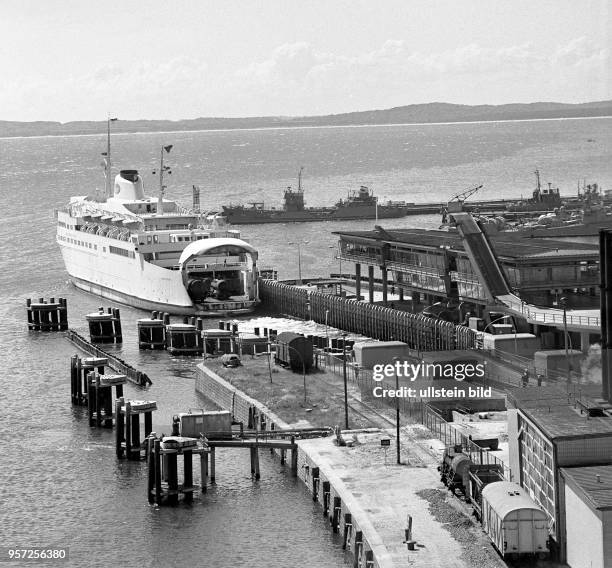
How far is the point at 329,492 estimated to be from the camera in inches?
1565

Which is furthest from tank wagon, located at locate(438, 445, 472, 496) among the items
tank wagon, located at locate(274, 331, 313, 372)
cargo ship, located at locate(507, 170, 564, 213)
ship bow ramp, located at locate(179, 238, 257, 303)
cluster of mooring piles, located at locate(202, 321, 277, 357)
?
cargo ship, located at locate(507, 170, 564, 213)

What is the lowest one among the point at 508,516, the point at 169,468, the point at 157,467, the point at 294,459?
the point at 294,459

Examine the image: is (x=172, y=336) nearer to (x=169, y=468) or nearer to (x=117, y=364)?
(x=117, y=364)

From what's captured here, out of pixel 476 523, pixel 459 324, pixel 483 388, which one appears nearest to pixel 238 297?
pixel 459 324

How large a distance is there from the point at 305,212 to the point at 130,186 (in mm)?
46642

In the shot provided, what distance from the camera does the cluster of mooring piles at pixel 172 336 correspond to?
70.8m

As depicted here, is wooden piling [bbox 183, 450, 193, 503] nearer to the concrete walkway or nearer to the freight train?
the concrete walkway

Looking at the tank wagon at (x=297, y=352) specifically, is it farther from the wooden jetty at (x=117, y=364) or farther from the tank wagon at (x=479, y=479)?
the tank wagon at (x=479, y=479)

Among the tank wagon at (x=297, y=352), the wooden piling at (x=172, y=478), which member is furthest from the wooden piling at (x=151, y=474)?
the tank wagon at (x=297, y=352)

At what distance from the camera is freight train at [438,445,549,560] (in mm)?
31906

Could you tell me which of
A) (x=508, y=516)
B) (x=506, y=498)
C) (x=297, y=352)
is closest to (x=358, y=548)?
(x=506, y=498)

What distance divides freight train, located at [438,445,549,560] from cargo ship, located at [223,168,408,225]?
108663mm

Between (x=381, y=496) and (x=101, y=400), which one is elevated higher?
(x=381, y=496)

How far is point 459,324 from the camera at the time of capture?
6462cm
